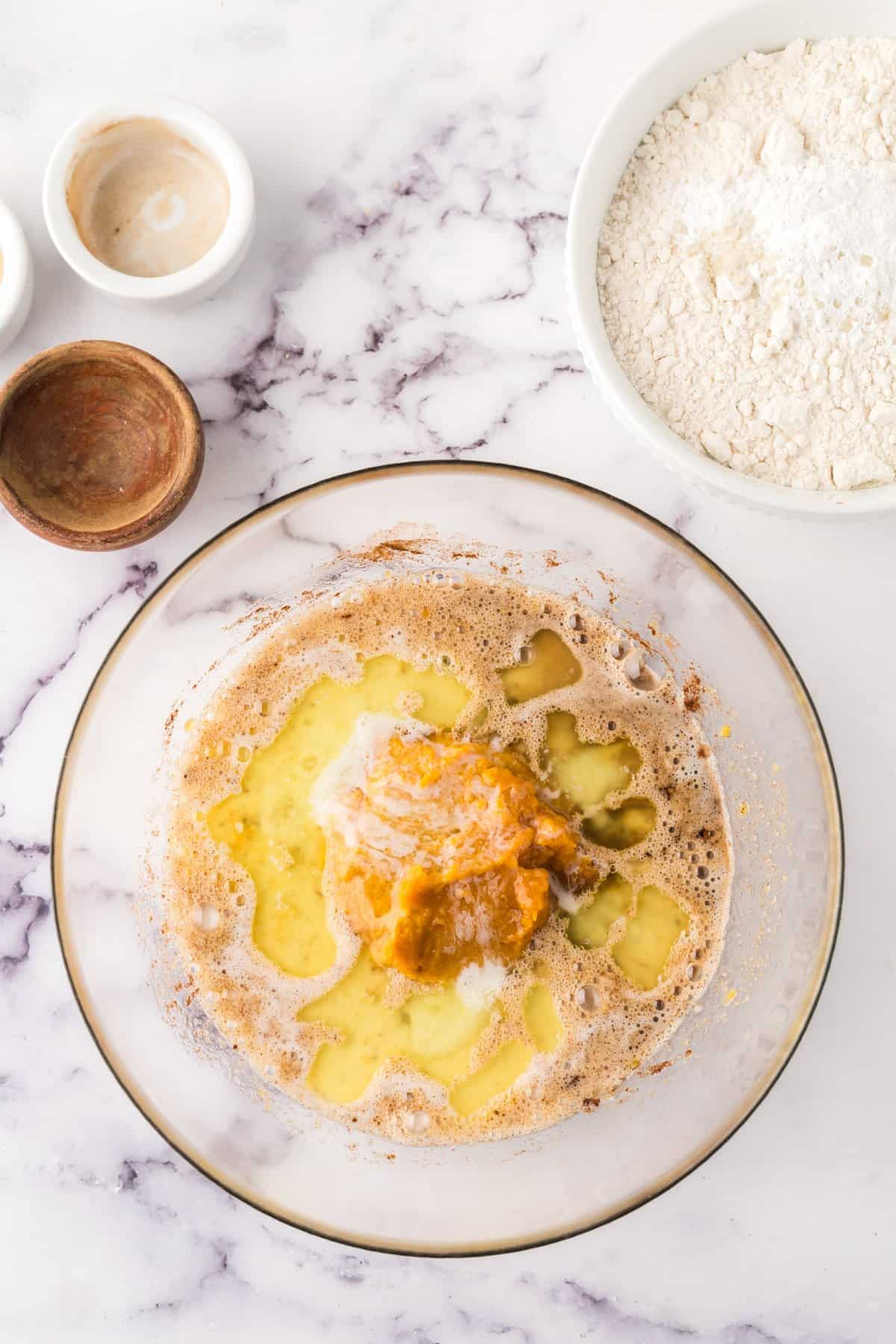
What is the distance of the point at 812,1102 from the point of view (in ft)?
5.16

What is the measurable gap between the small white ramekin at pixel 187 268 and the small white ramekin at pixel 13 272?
5cm

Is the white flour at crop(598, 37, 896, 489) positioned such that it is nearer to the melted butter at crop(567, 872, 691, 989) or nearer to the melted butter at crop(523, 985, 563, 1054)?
the melted butter at crop(567, 872, 691, 989)

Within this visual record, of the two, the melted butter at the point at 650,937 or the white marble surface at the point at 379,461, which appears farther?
the white marble surface at the point at 379,461

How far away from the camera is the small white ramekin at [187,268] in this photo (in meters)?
1.44

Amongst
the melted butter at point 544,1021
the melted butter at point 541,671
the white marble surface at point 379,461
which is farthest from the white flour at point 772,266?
the melted butter at point 544,1021

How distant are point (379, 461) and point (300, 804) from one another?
504 mm

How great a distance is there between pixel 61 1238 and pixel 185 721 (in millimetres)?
819

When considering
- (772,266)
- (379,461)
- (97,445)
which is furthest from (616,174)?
(97,445)

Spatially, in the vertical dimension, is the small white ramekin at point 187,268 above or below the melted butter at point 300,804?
above

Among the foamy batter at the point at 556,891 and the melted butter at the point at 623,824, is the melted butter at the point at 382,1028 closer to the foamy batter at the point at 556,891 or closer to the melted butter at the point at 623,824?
the foamy batter at the point at 556,891

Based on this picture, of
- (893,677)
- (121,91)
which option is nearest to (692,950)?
(893,677)

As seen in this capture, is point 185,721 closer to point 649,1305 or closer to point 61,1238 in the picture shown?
point 61,1238

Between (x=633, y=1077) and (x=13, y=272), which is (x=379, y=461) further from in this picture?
(x=633, y=1077)

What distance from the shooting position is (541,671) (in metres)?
1.45
